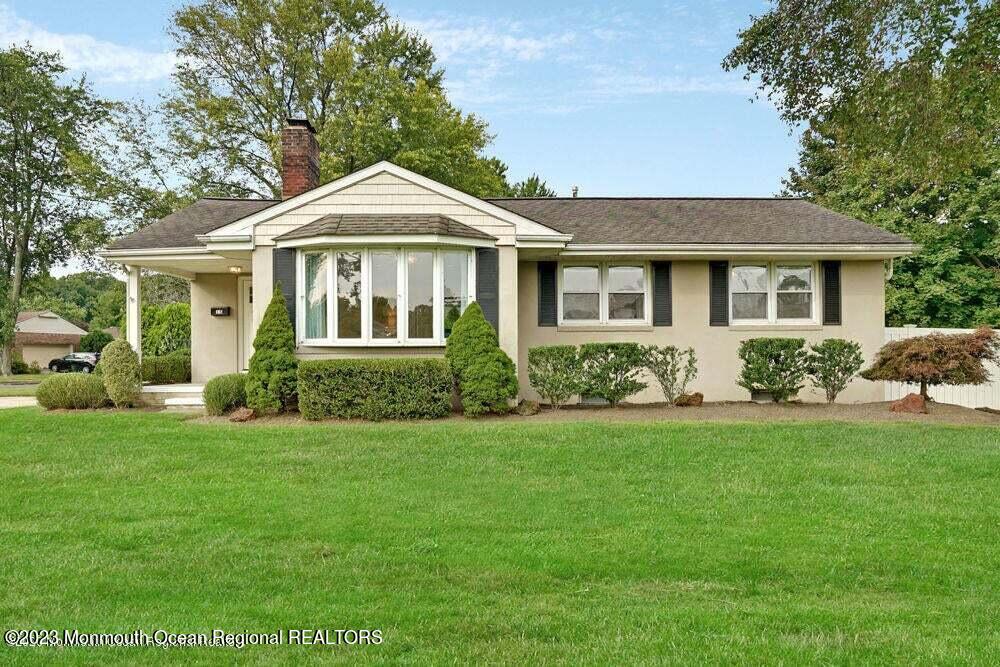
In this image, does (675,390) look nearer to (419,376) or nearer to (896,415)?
(896,415)

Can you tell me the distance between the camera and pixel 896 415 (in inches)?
437

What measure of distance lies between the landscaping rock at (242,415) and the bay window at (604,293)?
236 inches

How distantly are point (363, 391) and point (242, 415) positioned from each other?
1919 millimetres

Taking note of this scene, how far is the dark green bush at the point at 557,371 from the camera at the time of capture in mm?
12000

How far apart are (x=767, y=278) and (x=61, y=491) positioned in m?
12.2

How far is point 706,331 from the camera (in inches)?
556

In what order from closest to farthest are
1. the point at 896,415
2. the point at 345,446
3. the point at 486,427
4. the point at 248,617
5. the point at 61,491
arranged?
the point at 248,617
the point at 61,491
the point at 345,446
the point at 486,427
the point at 896,415

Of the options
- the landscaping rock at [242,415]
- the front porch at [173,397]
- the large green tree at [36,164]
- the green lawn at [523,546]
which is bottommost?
the green lawn at [523,546]

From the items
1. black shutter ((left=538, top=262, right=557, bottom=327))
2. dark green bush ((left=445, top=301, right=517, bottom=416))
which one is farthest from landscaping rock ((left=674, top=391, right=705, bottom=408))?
dark green bush ((left=445, top=301, right=517, bottom=416))

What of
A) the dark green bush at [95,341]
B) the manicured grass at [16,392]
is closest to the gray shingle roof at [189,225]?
the manicured grass at [16,392]

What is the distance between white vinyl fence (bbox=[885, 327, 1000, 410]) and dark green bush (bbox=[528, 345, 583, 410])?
23.0ft

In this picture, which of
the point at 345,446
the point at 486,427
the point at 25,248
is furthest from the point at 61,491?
the point at 25,248

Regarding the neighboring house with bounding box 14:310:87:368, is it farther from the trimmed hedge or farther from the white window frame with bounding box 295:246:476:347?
the trimmed hedge

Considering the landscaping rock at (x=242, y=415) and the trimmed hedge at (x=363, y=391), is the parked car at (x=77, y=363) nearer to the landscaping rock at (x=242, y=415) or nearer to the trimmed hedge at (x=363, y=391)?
the landscaping rock at (x=242, y=415)
